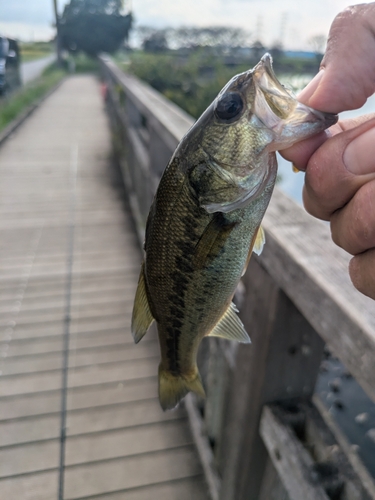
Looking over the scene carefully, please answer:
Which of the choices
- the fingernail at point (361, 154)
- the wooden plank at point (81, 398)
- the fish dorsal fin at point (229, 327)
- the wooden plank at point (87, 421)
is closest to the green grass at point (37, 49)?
the wooden plank at point (81, 398)

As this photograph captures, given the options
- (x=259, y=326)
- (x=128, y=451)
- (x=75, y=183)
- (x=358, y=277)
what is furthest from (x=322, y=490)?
(x=75, y=183)

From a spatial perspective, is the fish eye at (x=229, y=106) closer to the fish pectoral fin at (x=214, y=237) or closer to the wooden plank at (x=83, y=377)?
the fish pectoral fin at (x=214, y=237)

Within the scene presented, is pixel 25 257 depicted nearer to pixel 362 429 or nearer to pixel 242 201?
pixel 362 429

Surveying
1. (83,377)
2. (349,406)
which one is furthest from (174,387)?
(349,406)

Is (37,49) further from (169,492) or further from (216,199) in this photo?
(216,199)

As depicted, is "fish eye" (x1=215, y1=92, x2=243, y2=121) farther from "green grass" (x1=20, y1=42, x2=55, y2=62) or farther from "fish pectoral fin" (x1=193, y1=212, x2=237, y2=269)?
"green grass" (x1=20, y1=42, x2=55, y2=62)

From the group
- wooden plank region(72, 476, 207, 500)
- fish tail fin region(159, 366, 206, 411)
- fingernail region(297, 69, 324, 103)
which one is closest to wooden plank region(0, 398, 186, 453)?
wooden plank region(72, 476, 207, 500)
